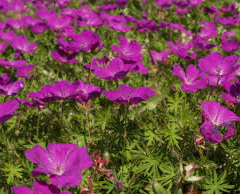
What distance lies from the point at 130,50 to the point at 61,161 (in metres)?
1.77

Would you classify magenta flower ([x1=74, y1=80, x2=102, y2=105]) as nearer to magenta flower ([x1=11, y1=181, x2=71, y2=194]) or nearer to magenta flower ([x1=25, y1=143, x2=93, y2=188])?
magenta flower ([x1=25, y1=143, x2=93, y2=188])

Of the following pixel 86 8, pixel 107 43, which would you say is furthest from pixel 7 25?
pixel 107 43

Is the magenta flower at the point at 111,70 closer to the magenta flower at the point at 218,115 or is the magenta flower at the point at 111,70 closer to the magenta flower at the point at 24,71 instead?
the magenta flower at the point at 218,115

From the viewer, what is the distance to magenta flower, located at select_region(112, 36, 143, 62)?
107 inches

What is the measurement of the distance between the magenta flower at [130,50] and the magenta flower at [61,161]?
54.6 inches

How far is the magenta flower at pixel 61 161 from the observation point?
1251mm

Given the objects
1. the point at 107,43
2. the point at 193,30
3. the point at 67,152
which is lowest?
the point at 193,30

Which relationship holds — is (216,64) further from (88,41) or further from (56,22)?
(56,22)

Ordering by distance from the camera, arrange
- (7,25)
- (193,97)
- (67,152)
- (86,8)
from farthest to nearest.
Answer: (86,8) < (7,25) < (193,97) < (67,152)

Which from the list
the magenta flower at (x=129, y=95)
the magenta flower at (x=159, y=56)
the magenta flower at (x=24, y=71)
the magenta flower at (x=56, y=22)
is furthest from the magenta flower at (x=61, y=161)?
the magenta flower at (x=56, y=22)

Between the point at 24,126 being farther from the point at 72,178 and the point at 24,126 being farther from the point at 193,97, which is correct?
the point at 193,97

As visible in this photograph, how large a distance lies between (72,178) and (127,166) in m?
1.01

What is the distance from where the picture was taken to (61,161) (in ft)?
4.94

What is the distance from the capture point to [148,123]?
271 centimetres
